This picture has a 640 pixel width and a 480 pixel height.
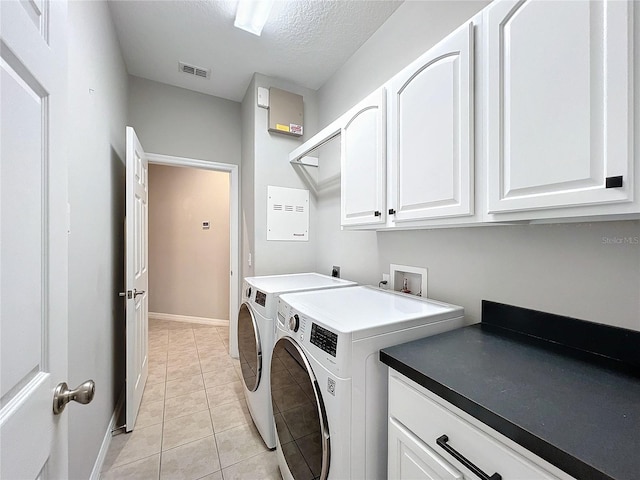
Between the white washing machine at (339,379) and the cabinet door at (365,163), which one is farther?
the cabinet door at (365,163)

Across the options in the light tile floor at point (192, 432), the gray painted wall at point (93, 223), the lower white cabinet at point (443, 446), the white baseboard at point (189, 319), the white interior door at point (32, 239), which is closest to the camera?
the white interior door at point (32, 239)

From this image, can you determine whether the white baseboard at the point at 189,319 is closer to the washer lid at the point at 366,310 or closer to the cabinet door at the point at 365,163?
the washer lid at the point at 366,310

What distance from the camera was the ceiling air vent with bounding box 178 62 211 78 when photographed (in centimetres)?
235

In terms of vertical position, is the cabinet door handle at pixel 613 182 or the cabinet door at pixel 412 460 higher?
the cabinet door handle at pixel 613 182

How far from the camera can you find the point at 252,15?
5.78ft

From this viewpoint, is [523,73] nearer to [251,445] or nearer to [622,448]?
[622,448]

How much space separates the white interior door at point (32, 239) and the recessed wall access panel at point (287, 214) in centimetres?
185

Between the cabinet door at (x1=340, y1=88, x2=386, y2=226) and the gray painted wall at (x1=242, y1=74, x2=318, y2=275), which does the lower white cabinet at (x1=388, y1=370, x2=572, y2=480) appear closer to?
the cabinet door at (x1=340, y1=88, x2=386, y2=226)

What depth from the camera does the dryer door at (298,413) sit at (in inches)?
39.2

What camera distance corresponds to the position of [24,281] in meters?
0.49

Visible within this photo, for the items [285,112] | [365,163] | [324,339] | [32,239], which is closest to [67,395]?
[32,239]

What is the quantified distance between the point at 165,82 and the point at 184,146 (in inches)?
23.9

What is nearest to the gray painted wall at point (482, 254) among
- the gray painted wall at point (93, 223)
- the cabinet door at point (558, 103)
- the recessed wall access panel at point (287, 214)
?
the cabinet door at point (558, 103)

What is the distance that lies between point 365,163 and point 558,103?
2.91 feet
